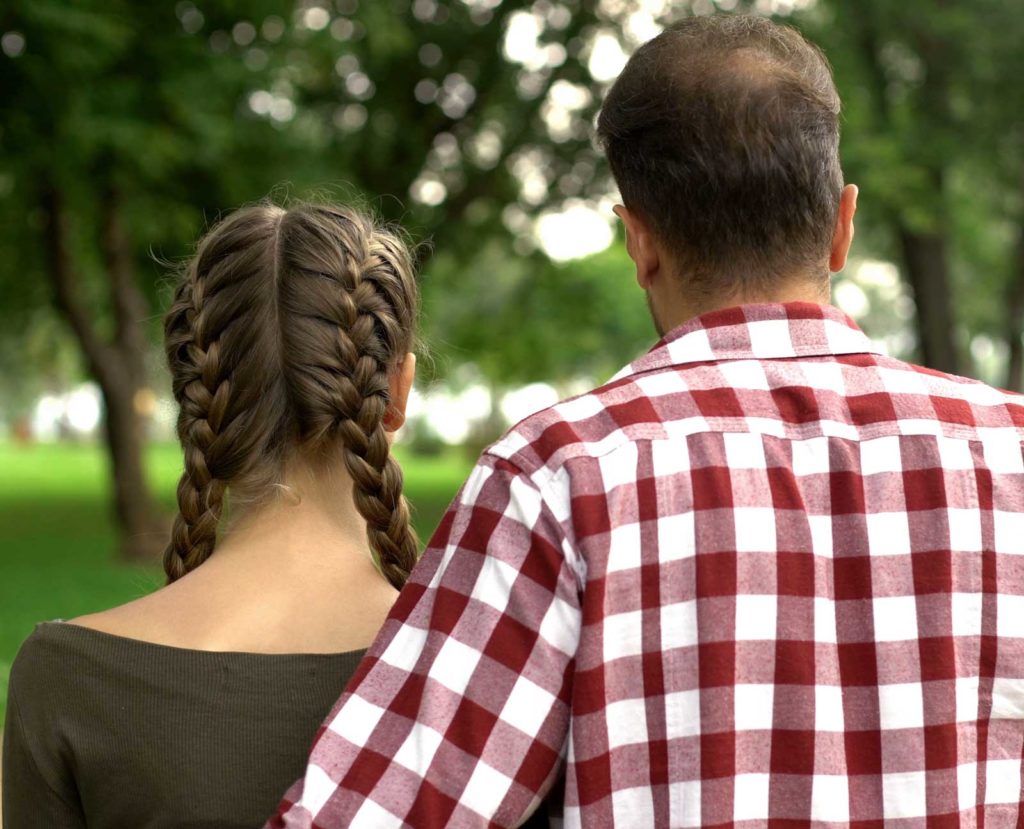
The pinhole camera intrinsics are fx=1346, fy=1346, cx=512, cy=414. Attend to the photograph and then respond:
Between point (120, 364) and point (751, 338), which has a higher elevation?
point (751, 338)

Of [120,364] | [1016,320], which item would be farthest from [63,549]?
[1016,320]

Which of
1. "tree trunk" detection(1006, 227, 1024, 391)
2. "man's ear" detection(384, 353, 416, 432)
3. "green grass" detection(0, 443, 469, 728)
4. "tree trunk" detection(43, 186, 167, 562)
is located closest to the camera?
"man's ear" detection(384, 353, 416, 432)

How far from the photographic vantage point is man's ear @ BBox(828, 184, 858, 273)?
167cm

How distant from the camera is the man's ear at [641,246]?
166cm

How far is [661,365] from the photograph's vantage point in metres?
1.57

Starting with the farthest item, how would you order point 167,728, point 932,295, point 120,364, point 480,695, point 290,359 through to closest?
point 932,295 < point 120,364 < point 290,359 < point 167,728 < point 480,695

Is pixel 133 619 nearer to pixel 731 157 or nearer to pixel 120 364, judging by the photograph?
pixel 731 157

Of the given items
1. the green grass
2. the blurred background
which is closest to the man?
the green grass

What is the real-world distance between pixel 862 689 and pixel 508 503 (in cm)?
44

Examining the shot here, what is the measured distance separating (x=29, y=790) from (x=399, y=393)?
2.53 ft

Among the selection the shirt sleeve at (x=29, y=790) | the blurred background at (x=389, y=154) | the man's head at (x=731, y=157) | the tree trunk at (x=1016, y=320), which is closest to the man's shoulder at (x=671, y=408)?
the man's head at (x=731, y=157)

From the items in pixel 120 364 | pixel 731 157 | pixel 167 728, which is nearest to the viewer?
pixel 731 157

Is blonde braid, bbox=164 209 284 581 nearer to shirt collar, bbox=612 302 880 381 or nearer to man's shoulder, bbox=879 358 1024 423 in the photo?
shirt collar, bbox=612 302 880 381

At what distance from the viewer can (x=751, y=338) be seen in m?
1.59
